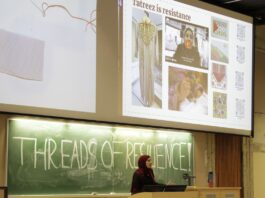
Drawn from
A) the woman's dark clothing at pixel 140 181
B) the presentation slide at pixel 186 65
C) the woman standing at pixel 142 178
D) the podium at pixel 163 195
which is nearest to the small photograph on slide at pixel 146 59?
the presentation slide at pixel 186 65

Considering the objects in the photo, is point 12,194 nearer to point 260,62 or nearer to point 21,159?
point 21,159

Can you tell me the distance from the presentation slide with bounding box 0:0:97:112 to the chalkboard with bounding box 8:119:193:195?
0.47m

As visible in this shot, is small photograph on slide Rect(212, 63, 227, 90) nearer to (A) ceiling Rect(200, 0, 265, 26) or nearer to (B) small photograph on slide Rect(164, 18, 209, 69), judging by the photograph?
(B) small photograph on slide Rect(164, 18, 209, 69)

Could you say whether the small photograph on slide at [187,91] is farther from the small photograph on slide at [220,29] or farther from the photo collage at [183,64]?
the small photograph on slide at [220,29]

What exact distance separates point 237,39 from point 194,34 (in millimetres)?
813

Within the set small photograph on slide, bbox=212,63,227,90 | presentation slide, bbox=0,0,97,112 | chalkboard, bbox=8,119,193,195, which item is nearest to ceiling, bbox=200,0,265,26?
small photograph on slide, bbox=212,63,227,90

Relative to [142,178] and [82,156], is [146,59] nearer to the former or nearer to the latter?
[82,156]

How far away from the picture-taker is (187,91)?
20.8 ft

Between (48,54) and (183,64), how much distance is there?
1960 mm

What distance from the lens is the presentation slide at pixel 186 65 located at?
19.1ft

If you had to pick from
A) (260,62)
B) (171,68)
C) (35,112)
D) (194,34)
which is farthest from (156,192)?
(260,62)

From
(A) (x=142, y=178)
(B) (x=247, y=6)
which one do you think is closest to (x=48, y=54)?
(A) (x=142, y=178)

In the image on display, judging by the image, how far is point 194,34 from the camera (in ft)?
21.4

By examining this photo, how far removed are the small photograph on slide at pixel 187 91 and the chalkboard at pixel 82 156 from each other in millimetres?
571
